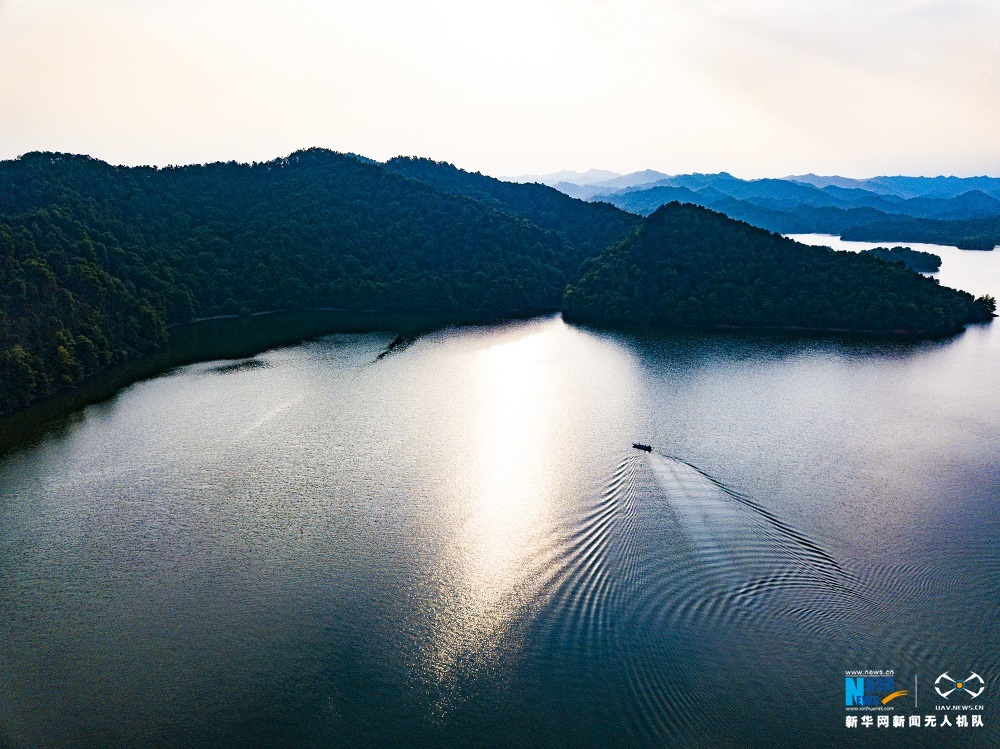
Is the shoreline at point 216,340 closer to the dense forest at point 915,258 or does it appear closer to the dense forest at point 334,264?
the dense forest at point 334,264

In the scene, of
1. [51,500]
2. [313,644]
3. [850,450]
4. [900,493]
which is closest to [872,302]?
[850,450]

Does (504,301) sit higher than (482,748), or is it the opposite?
(504,301)

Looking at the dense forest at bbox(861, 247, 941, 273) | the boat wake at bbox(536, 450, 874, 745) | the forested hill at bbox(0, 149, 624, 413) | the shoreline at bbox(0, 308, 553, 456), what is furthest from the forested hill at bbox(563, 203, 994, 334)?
the boat wake at bbox(536, 450, 874, 745)

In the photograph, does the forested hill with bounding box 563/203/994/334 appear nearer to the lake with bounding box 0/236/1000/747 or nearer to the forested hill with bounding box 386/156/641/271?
the forested hill with bounding box 386/156/641/271

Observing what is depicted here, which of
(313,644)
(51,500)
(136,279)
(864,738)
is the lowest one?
(864,738)

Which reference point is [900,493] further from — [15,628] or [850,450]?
[15,628]
